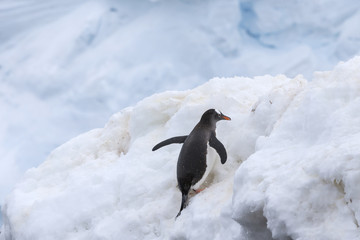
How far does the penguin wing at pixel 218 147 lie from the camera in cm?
382

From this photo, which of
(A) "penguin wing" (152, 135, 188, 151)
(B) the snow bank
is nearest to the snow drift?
(B) the snow bank

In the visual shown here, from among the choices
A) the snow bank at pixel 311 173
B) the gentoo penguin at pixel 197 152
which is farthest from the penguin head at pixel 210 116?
the snow bank at pixel 311 173

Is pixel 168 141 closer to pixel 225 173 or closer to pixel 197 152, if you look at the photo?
pixel 197 152

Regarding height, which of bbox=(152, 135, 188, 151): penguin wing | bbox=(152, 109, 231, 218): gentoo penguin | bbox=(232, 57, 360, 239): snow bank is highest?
bbox=(232, 57, 360, 239): snow bank

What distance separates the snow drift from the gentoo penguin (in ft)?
0.52

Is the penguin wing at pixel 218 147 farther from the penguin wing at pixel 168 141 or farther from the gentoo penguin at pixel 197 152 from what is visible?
the penguin wing at pixel 168 141

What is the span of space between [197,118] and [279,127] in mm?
1444

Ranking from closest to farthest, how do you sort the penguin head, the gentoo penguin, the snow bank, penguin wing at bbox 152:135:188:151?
the snow bank
the gentoo penguin
the penguin head
penguin wing at bbox 152:135:188:151

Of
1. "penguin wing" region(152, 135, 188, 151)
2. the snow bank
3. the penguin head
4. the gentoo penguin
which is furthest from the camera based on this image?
"penguin wing" region(152, 135, 188, 151)

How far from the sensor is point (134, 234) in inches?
148

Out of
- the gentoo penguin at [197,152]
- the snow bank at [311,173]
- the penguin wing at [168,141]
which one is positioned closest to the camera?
the snow bank at [311,173]

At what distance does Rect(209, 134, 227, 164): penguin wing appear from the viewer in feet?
12.5

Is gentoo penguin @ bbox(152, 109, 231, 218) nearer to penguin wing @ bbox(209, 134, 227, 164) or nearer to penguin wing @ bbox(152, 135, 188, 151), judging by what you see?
penguin wing @ bbox(209, 134, 227, 164)

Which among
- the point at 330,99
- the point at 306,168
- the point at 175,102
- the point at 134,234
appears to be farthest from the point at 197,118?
the point at 306,168
